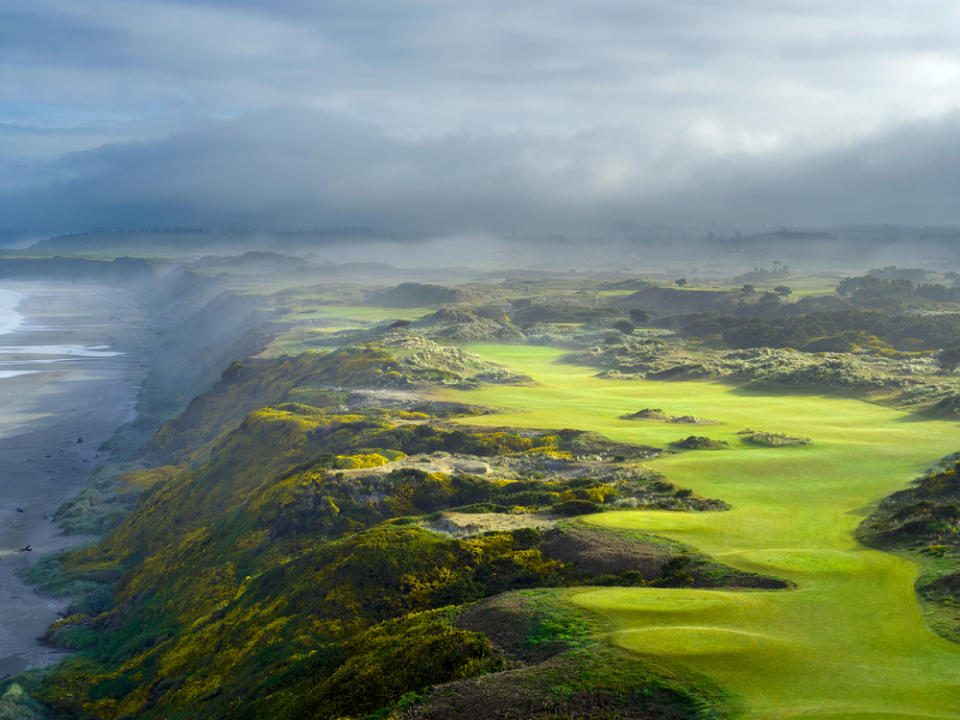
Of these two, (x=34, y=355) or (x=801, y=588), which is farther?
(x=34, y=355)

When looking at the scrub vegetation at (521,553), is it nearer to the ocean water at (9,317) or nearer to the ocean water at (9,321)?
the ocean water at (9,321)

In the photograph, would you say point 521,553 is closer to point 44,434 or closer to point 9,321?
point 44,434

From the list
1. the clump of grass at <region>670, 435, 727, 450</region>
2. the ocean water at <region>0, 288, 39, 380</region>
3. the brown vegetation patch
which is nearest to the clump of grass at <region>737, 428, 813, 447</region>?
the clump of grass at <region>670, 435, 727, 450</region>

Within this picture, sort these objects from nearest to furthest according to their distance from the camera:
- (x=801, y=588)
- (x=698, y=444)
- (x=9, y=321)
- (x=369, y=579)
A: (x=801, y=588)
(x=369, y=579)
(x=698, y=444)
(x=9, y=321)

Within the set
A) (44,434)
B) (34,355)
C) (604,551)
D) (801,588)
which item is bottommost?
(44,434)

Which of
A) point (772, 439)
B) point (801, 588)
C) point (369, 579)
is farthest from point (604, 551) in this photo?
point (772, 439)
